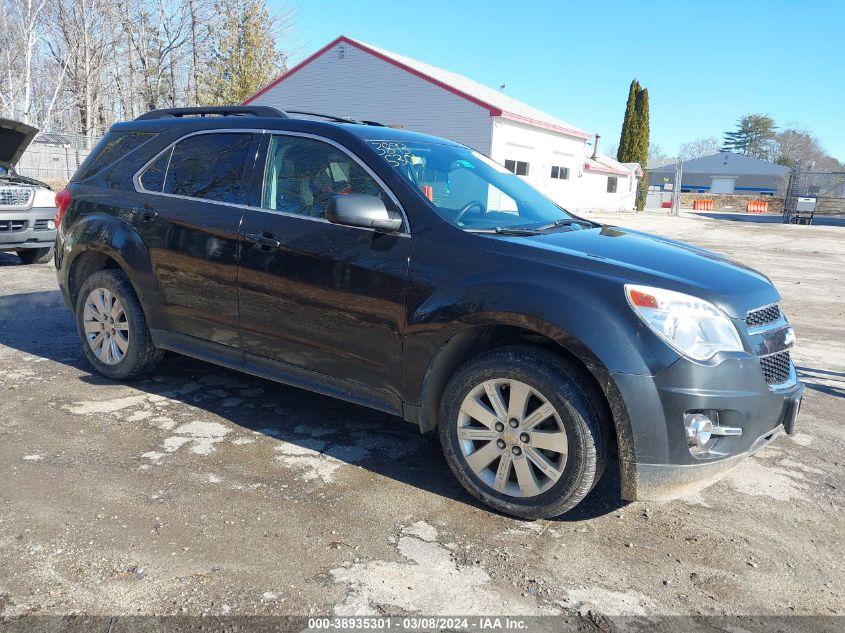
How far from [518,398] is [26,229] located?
921 cm

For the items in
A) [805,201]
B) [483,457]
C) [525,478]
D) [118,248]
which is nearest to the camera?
[525,478]

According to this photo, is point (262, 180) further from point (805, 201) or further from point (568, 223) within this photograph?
point (805, 201)

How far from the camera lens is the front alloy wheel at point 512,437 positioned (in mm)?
3098

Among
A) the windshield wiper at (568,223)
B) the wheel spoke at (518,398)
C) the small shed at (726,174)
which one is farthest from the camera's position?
the small shed at (726,174)

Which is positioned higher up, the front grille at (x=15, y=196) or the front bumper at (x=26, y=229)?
the front grille at (x=15, y=196)

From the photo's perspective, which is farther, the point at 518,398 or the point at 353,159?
the point at 353,159

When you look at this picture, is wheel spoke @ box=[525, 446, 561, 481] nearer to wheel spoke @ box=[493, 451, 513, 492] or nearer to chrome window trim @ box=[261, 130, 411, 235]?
wheel spoke @ box=[493, 451, 513, 492]

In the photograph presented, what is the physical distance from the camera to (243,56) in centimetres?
3097

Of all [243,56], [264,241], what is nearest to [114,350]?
[264,241]

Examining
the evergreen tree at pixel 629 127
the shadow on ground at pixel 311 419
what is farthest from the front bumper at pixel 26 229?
the evergreen tree at pixel 629 127

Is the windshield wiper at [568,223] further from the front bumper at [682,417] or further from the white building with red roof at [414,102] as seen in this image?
the white building with red roof at [414,102]

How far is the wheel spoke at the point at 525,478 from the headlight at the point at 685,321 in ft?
2.88

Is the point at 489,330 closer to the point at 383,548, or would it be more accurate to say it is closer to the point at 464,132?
the point at 383,548

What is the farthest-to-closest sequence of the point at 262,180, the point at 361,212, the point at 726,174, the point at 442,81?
the point at 726,174
the point at 442,81
the point at 262,180
the point at 361,212
